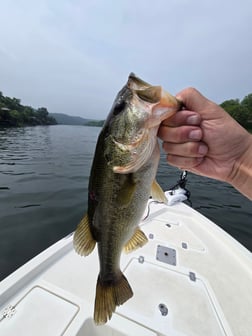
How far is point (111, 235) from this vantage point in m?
1.27

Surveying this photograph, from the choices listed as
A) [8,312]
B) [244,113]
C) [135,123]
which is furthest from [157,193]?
[244,113]

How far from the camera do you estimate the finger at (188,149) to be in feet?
4.93

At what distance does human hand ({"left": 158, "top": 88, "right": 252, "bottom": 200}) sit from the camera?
1.38m

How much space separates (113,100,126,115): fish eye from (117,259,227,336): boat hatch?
172 centimetres

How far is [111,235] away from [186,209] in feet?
9.68

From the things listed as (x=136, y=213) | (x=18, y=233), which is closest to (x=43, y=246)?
(x=18, y=233)

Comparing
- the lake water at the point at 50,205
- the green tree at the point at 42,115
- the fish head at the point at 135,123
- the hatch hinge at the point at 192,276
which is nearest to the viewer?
the fish head at the point at 135,123

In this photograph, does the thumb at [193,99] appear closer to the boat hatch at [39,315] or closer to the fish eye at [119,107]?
the fish eye at [119,107]

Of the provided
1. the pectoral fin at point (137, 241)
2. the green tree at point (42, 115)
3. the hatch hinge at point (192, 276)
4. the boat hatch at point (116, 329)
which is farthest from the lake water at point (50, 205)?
the green tree at point (42, 115)

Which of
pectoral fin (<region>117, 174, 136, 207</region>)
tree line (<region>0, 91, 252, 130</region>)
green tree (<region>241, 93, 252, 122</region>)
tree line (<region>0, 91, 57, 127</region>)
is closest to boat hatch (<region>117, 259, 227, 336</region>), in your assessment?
pectoral fin (<region>117, 174, 136, 207</region>)

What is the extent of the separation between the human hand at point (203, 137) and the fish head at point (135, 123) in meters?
0.26

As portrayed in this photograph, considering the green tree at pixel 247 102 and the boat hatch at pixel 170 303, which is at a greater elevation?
the green tree at pixel 247 102

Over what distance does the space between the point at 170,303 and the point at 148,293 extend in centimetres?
23

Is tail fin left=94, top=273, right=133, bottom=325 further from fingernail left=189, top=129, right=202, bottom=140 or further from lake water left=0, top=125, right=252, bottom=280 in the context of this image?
lake water left=0, top=125, right=252, bottom=280
